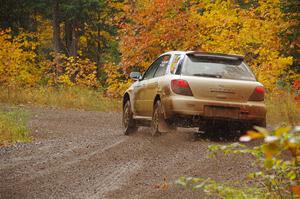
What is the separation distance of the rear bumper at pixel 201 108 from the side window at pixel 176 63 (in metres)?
0.66

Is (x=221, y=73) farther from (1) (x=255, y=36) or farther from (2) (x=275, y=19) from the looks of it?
(2) (x=275, y=19)

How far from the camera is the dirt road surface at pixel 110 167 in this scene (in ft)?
25.2

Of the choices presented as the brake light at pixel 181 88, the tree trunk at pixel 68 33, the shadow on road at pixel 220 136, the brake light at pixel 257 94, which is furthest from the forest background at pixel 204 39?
the brake light at pixel 181 88

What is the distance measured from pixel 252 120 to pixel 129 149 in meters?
2.23

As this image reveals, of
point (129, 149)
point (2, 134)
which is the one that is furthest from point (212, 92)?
point (2, 134)

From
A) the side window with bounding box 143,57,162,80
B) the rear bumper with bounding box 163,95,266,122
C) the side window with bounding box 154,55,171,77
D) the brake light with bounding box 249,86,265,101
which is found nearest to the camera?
the rear bumper with bounding box 163,95,266,122

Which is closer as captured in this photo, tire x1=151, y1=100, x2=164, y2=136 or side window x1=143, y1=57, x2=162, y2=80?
tire x1=151, y1=100, x2=164, y2=136

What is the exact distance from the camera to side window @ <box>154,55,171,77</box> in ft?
40.3

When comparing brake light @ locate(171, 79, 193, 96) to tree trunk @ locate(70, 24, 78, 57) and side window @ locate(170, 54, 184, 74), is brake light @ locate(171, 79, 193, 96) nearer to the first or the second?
side window @ locate(170, 54, 184, 74)

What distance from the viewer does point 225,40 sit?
23422 mm

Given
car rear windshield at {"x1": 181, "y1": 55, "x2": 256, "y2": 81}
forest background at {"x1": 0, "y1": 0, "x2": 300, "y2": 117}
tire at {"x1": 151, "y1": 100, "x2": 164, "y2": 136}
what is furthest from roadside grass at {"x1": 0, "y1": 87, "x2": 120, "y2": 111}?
car rear windshield at {"x1": 181, "y1": 55, "x2": 256, "y2": 81}

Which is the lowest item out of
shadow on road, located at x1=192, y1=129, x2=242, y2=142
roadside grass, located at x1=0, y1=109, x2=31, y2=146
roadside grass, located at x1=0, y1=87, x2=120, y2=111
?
roadside grass, located at x1=0, y1=87, x2=120, y2=111

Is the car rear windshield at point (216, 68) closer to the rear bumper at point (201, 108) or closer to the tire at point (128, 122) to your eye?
the rear bumper at point (201, 108)

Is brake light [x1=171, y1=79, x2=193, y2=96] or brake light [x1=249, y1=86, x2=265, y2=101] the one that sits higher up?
brake light [x1=171, y1=79, x2=193, y2=96]
